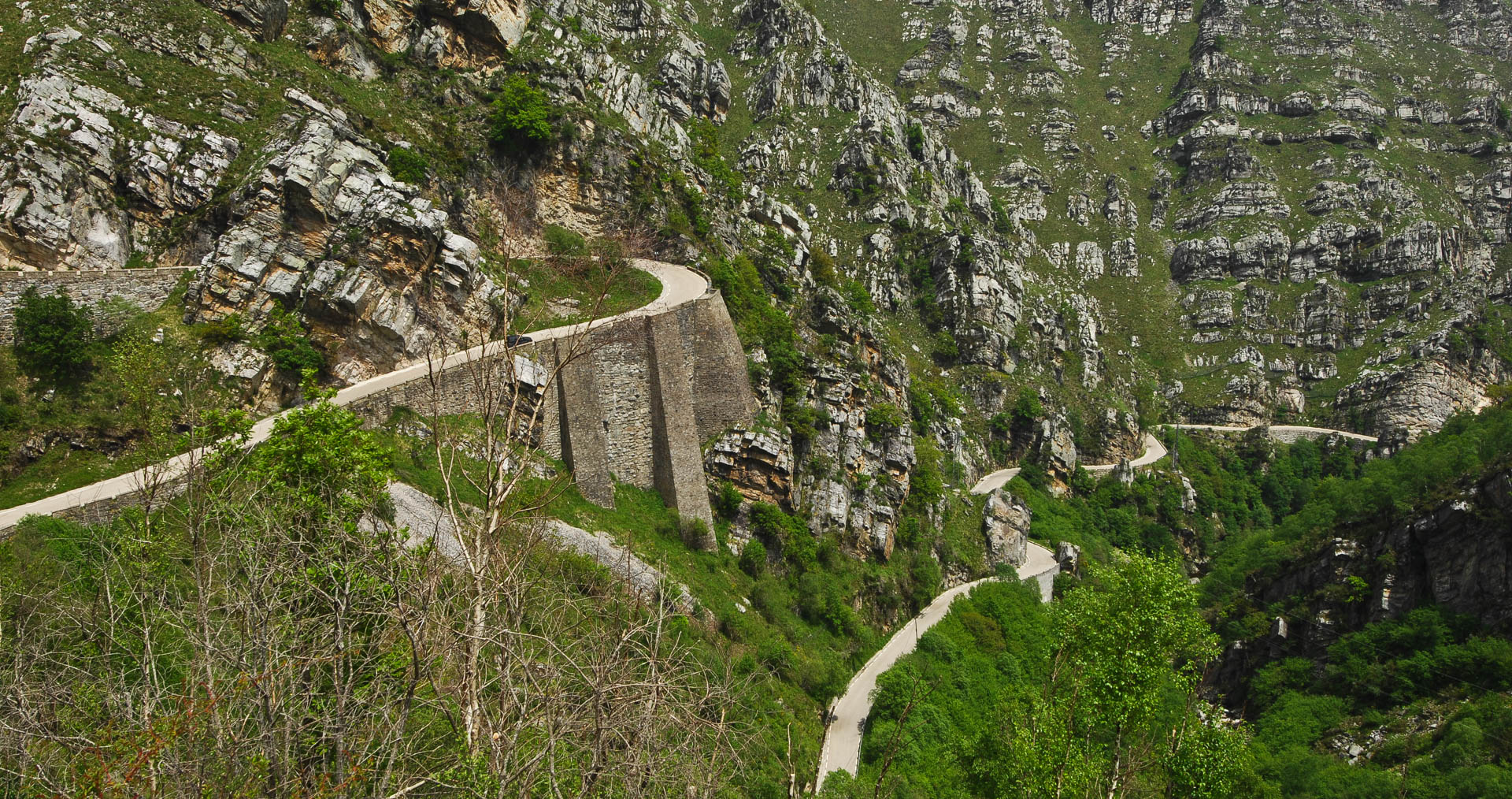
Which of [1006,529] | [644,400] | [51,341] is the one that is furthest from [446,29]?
[1006,529]

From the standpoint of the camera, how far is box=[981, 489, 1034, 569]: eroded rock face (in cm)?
4012

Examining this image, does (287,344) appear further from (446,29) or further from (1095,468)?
(1095,468)

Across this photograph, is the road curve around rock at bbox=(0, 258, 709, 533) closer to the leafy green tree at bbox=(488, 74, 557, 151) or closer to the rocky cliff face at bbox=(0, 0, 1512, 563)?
the rocky cliff face at bbox=(0, 0, 1512, 563)

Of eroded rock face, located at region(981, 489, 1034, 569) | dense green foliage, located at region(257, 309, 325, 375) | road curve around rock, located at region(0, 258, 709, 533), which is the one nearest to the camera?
road curve around rock, located at region(0, 258, 709, 533)

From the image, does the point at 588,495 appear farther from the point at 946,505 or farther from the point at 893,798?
the point at 946,505

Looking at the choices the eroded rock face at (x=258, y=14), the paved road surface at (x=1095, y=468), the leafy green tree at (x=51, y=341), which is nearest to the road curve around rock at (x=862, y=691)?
the paved road surface at (x=1095, y=468)

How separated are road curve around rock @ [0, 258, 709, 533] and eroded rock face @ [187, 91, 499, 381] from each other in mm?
1129

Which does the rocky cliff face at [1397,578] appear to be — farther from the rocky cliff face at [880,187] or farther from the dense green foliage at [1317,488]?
the rocky cliff face at [880,187]

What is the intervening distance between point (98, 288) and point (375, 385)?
285 inches

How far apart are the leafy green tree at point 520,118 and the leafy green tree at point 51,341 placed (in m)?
Result: 17.2

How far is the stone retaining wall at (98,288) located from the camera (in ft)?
59.6

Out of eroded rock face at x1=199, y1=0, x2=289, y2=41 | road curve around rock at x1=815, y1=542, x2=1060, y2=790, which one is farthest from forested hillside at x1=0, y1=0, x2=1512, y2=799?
road curve around rock at x1=815, y1=542, x2=1060, y2=790

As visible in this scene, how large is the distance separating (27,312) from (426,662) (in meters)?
21.3

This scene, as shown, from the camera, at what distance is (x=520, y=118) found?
31.6 meters
